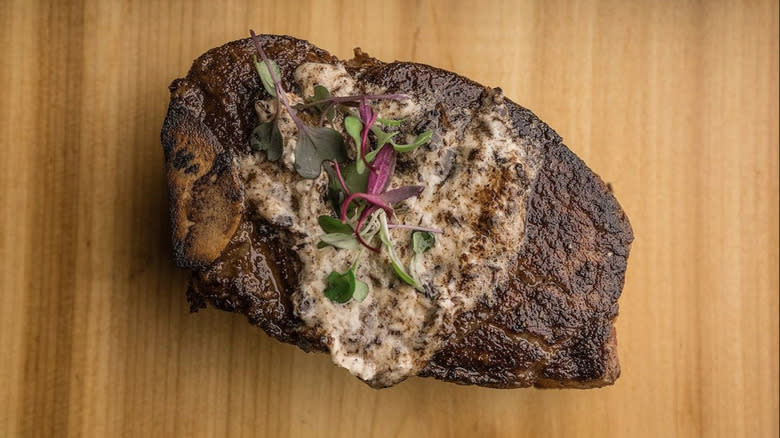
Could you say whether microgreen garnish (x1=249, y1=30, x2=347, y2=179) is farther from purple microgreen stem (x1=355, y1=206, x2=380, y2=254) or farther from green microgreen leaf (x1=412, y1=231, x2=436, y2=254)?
green microgreen leaf (x1=412, y1=231, x2=436, y2=254)

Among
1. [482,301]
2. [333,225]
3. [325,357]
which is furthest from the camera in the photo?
[325,357]

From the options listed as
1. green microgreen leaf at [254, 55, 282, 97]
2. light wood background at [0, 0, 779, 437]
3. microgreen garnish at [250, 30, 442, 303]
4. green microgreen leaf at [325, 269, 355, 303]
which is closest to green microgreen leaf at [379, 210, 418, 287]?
microgreen garnish at [250, 30, 442, 303]

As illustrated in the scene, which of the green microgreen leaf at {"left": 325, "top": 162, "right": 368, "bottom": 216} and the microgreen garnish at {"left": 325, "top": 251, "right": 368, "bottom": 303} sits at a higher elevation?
the green microgreen leaf at {"left": 325, "top": 162, "right": 368, "bottom": 216}

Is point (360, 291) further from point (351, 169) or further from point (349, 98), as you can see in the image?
point (349, 98)

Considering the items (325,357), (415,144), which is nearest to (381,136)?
(415,144)

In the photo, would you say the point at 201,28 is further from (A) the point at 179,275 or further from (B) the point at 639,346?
(B) the point at 639,346
